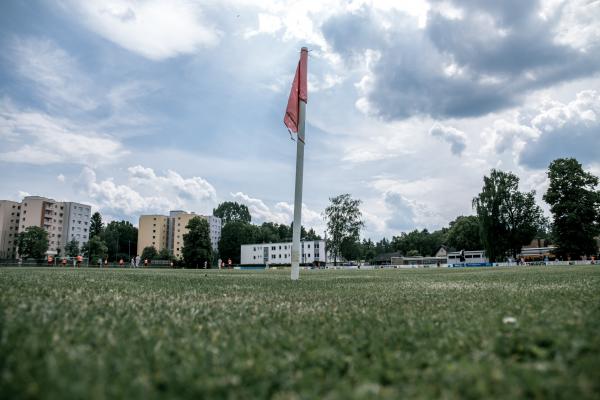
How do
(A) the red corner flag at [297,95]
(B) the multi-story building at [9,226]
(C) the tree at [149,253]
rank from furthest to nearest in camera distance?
(C) the tree at [149,253] < (B) the multi-story building at [9,226] < (A) the red corner flag at [297,95]

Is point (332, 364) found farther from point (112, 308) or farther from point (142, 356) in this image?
point (112, 308)

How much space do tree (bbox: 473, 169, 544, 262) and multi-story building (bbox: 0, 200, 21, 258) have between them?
13335 centimetres

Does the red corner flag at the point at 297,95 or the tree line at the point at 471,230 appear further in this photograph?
the tree line at the point at 471,230

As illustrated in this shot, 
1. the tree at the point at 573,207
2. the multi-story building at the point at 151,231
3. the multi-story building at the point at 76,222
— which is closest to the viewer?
the tree at the point at 573,207

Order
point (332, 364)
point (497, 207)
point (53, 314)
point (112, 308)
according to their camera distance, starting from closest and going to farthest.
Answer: point (332, 364) → point (53, 314) → point (112, 308) → point (497, 207)

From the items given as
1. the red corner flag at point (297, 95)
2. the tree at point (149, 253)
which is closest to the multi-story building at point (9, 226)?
the tree at point (149, 253)

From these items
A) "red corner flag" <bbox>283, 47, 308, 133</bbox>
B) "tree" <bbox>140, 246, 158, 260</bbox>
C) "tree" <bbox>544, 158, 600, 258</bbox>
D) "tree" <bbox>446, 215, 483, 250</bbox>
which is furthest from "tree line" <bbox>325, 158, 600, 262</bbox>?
"tree" <bbox>140, 246, 158, 260</bbox>

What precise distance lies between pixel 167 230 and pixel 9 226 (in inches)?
2012

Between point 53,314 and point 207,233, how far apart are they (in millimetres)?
98146

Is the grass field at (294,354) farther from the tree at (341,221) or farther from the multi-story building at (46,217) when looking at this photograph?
the multi-story building at (46,217)

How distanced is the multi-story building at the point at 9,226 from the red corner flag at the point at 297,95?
469ft

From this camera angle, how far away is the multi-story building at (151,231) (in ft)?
513

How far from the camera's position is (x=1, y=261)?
72875 mm

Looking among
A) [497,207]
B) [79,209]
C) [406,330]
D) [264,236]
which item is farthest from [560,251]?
[79,209]
